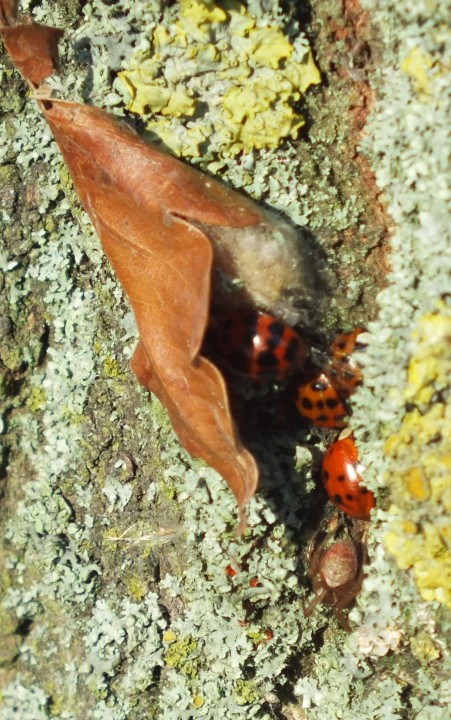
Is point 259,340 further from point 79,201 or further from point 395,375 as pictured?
point 79,201

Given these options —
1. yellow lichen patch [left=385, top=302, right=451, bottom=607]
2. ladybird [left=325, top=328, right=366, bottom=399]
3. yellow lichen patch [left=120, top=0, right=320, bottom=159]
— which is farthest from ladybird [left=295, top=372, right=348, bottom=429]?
yellow lichen patch [left=120, top=0, right=320, bottom=159]

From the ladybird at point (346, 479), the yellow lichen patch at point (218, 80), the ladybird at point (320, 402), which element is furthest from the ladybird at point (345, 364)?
the yellow lichen patch at point (218, 80)

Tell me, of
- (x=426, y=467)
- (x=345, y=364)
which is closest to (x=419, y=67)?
(x=345, y=364)

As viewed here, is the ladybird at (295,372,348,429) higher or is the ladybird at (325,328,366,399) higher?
the ladybird at (325,328,366,399)

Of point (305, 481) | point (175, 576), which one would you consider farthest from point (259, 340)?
point (175, 576)

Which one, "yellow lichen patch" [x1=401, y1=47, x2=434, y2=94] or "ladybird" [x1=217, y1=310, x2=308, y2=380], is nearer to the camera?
"yellow lichen patch" [x1=401, y1=47, x2=434, y2=94]

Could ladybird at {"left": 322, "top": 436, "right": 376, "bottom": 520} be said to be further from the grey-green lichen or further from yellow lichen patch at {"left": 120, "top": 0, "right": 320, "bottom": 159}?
yellow lichen patch at {"left": 120, "top": 0, "right": 320, "bottom": 159}
